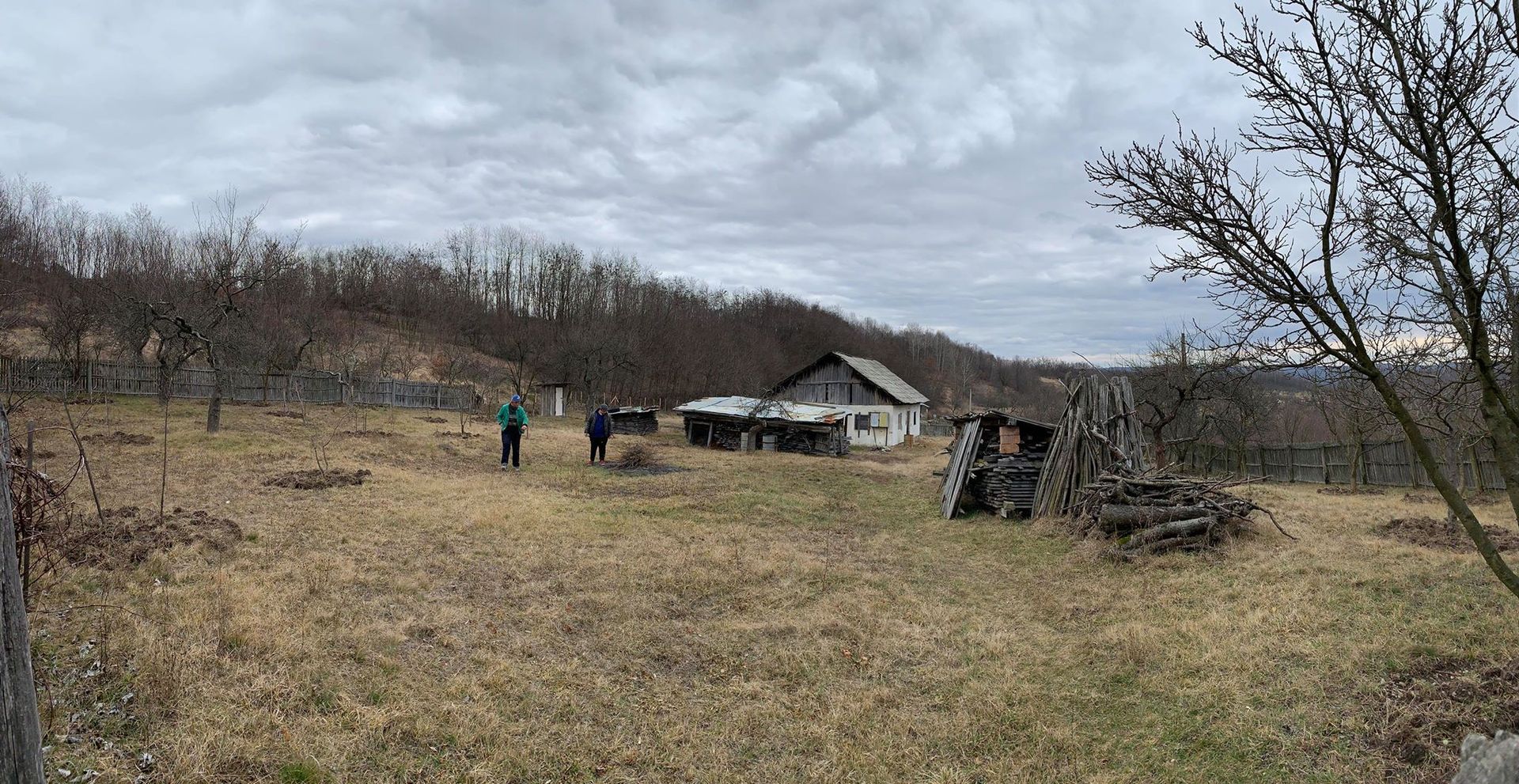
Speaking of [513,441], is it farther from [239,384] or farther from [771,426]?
[239,384]

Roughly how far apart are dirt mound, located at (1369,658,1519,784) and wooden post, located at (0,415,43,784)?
594cm

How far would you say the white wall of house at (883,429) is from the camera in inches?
1545

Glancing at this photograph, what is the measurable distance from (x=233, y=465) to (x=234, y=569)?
333 inches

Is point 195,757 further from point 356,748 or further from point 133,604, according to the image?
point 133,604

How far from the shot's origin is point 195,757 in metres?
3.95

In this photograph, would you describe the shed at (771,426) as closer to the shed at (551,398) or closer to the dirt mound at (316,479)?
the shed at (551,398)

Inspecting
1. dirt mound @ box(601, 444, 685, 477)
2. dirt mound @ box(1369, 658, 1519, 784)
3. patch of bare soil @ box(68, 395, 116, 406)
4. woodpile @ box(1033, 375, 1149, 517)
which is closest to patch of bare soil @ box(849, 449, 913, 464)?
dirt mound @ box(601, 444, 685, 477)

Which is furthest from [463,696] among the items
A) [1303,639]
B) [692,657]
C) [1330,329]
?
[1303,639]

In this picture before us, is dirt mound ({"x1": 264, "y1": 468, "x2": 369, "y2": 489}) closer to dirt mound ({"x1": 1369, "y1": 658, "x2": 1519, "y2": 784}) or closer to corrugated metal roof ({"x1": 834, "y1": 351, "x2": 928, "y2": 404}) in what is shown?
dirt mound ({"x1": 1369, "y1": 658, "x2": 1519, "y2": 784})

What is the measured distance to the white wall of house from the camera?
129ft

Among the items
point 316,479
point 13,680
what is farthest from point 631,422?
point 13,680

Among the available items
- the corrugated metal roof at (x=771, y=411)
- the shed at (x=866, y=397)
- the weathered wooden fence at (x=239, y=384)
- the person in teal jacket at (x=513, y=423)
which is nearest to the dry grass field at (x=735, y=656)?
the person in teal jacket at (x=513, y=423)

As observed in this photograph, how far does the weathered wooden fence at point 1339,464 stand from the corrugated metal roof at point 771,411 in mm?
12911

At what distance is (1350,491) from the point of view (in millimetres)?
18844
